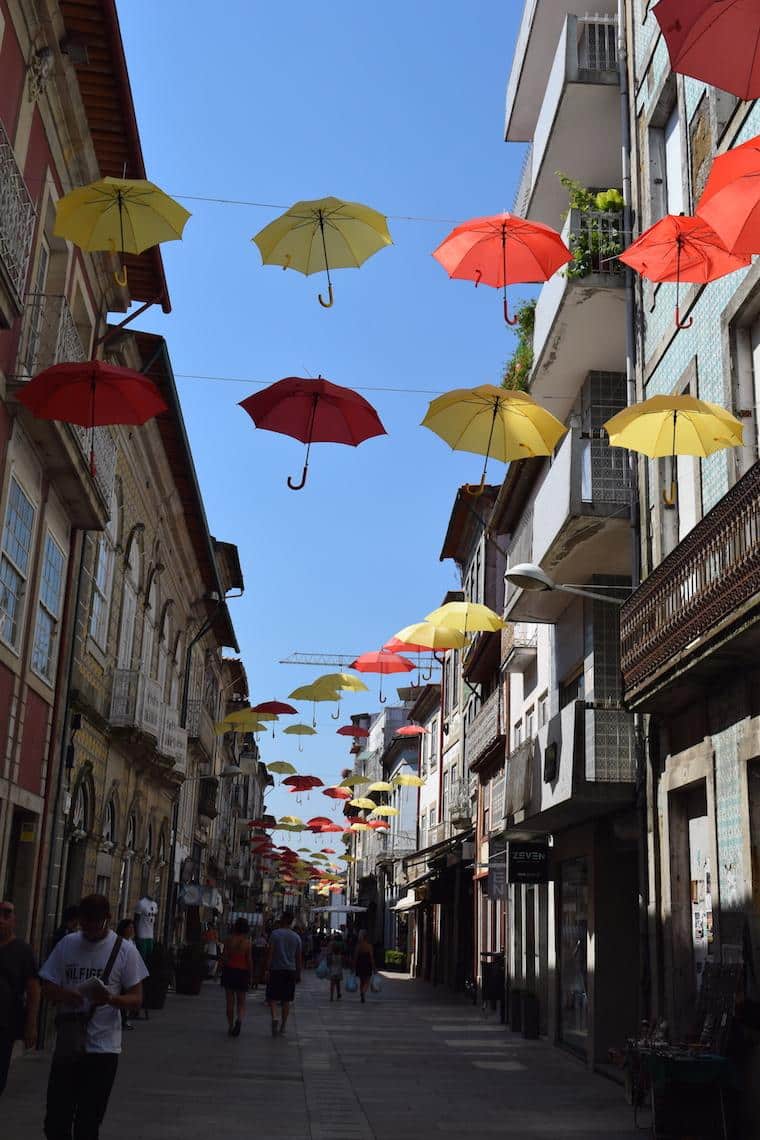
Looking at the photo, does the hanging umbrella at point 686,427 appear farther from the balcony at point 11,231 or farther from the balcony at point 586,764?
the balcony at point 11,231

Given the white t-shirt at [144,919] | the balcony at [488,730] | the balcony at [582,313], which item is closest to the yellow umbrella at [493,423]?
the balcony at [582,313]

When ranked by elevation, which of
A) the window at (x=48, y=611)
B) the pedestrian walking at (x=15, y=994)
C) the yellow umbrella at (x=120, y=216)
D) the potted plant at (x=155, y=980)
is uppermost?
the yellow umbrella at (x=120, y=216)

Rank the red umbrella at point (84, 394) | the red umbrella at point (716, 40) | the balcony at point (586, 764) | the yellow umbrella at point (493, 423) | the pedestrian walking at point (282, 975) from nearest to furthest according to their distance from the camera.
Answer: the red umbrella at point (716, 40) < the red umbrella at point (84, 394) < the yellow umbrella at point (493, 423) < the balcony at point (586, 764) < the pedestrian walking at point (282, 975)

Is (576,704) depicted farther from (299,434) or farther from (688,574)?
(299,434)

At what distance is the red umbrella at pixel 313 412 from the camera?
11844mm

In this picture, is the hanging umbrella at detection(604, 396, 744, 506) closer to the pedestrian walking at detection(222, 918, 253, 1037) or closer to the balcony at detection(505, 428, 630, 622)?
the balcony at detection(505, 428, 630, 622)

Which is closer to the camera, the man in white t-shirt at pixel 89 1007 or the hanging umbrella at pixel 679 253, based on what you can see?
the man in white t-shirt at pixel 89 1007

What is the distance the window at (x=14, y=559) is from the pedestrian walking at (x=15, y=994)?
5.12m

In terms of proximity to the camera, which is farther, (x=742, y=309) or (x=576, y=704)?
(x=576, y=704)

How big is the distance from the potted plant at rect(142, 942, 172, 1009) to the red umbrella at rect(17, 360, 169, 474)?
525 inches

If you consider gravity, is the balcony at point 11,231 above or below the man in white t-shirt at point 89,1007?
above

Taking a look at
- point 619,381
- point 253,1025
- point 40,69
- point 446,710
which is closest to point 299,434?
point 40,69

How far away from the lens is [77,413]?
11344 millimetres

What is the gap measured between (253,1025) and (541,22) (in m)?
17.0
